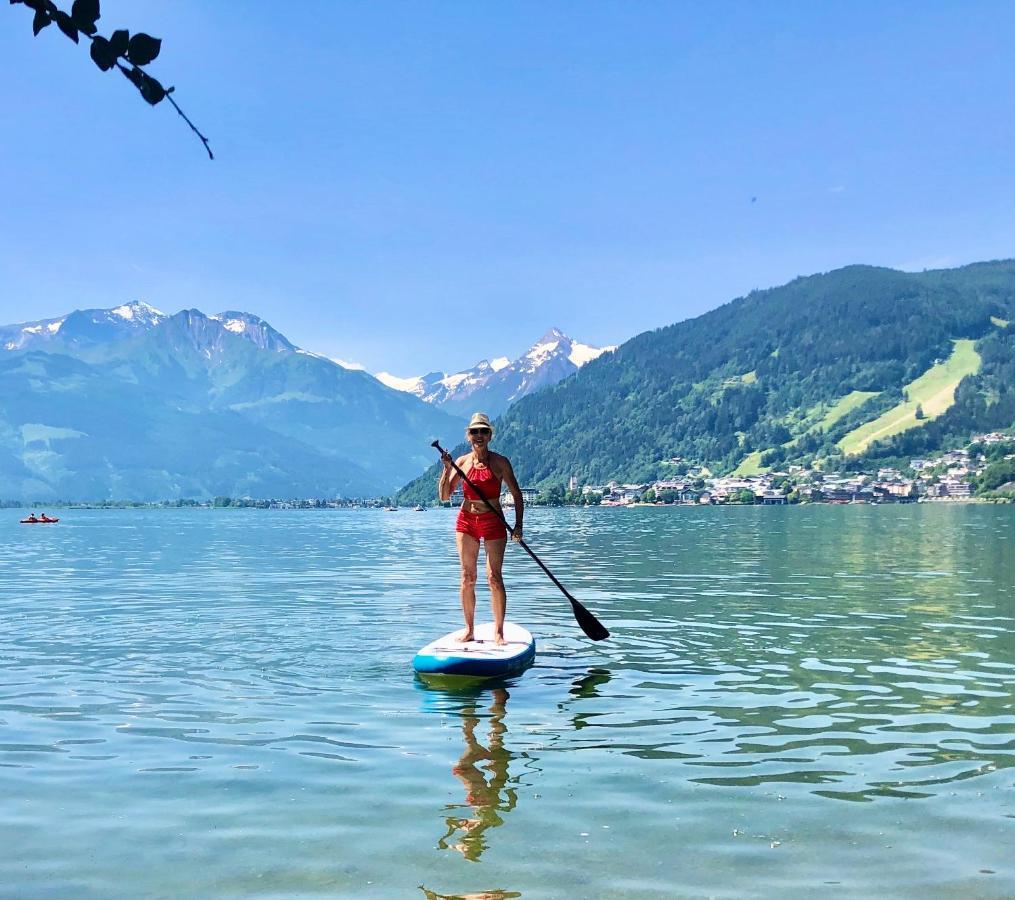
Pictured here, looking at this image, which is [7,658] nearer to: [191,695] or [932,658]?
[191,695]

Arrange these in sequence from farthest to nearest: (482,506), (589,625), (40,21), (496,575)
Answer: (589,625) → (496,575) → (482,506) → (40,21)

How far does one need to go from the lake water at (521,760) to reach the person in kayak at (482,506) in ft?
6.56

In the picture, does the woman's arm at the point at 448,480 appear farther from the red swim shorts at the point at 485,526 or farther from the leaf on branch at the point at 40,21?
the leaf on branch at the point at 40,21

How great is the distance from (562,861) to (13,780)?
6.96 meters

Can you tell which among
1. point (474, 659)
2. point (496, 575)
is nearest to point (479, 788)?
point (474, 659)

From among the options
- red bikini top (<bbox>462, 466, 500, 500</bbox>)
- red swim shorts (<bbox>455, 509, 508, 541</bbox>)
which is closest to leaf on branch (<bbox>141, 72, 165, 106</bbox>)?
red bikini top (<bbox>462, 466, 500, 500</bbox>)

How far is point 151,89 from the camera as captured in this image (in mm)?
4559

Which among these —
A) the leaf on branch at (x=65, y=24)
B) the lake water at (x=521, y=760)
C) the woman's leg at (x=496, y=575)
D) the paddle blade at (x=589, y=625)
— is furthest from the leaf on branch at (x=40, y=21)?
the paddle blade at (x=589, y=625)

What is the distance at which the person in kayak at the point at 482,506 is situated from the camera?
19781mm

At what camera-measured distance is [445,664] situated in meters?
19.2

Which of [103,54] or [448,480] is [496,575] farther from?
[103,54]

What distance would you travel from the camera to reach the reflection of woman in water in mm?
10610

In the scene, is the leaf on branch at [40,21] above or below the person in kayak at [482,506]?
above

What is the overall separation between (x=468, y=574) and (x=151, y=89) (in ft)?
52.9
